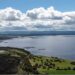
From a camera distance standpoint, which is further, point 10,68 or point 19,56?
point 19,56

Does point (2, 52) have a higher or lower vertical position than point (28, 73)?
higher

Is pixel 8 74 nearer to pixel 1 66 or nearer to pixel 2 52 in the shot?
pixel 1 66

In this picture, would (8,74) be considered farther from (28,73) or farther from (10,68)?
(28,73)

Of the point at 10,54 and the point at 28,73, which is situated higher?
the point at 10,54

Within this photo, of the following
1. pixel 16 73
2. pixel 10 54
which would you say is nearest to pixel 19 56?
pixel 10 54

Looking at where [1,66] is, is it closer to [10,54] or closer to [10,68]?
[10,68]

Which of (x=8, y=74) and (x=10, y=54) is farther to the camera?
(x=10, y=54)

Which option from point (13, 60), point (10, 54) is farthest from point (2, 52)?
point (13, 60)
